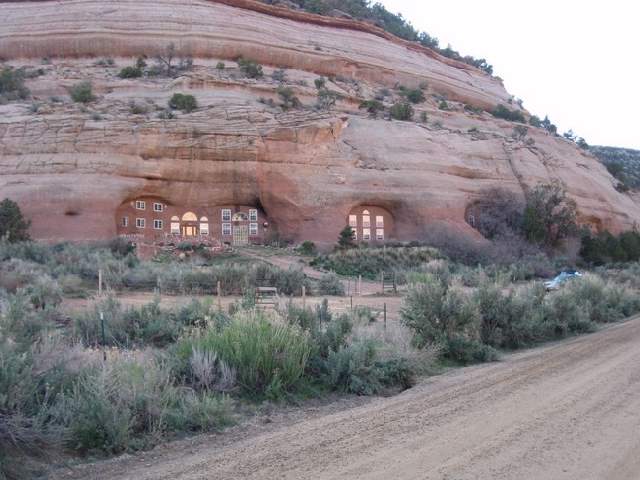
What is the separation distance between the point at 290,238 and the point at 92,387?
39.0 m

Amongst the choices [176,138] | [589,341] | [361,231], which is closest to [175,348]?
[589,341]

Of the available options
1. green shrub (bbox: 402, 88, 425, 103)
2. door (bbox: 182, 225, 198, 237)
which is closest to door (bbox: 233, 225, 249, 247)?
door (bbox: 182, 225, 198, 237)

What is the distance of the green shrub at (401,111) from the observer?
58375 millimetres

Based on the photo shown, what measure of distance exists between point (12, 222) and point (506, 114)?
2307 inches

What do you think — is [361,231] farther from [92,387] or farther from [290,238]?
[92,387]

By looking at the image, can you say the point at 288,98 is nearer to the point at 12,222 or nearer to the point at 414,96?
the point at 414,96

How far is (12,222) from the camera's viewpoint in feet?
123

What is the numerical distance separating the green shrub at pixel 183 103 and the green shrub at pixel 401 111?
720 inches

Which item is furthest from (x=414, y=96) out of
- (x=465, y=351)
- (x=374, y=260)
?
(x=465, y=351)

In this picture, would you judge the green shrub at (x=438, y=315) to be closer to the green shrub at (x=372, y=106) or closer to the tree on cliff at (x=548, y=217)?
the tree on cliff at (x=548, y=217)

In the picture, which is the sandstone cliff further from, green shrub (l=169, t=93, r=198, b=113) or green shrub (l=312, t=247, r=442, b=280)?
green shrub (l=312, t=247, r=442, b=280)

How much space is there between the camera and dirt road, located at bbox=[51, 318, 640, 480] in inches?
260

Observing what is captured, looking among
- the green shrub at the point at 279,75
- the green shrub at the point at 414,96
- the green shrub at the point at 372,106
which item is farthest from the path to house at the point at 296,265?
the green shrub at the point at 414,96

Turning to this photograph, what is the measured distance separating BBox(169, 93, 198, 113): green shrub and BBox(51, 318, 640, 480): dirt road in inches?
1589
